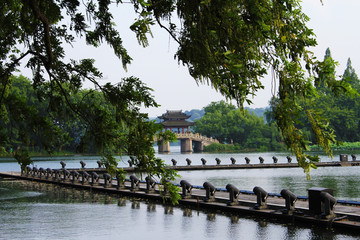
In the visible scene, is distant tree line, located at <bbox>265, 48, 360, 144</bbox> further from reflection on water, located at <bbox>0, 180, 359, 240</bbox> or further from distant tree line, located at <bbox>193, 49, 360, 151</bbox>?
reflection on water, located at <bbox>0, 180, 359, 240</bbox>

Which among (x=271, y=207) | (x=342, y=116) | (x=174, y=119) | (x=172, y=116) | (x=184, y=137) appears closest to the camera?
(x=271, y=207)

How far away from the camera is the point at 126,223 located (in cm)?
1783

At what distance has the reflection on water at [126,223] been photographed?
1518cm

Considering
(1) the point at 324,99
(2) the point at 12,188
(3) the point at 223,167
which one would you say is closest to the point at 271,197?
(2) the point at 12,188

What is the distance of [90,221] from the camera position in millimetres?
18531

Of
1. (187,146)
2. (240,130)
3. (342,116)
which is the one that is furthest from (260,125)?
(342,116)

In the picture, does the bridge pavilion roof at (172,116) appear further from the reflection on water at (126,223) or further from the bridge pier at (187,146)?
the reflection on water at (126,223)

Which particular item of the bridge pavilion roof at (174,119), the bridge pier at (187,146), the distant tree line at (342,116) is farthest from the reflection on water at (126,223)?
the bridge pavilion roof at (174,119)

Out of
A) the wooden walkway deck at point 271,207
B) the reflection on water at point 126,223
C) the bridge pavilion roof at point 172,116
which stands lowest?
the reflection on water at point 126,223

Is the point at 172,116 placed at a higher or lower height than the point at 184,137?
higher

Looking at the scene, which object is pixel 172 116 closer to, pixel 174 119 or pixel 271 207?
pixel 174 119

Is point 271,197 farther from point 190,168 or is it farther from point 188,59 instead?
point 190,168

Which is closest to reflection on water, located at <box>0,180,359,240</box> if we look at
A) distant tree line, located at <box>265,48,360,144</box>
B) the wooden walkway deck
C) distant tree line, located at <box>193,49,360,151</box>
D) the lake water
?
the lake water

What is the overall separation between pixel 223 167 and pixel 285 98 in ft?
152
